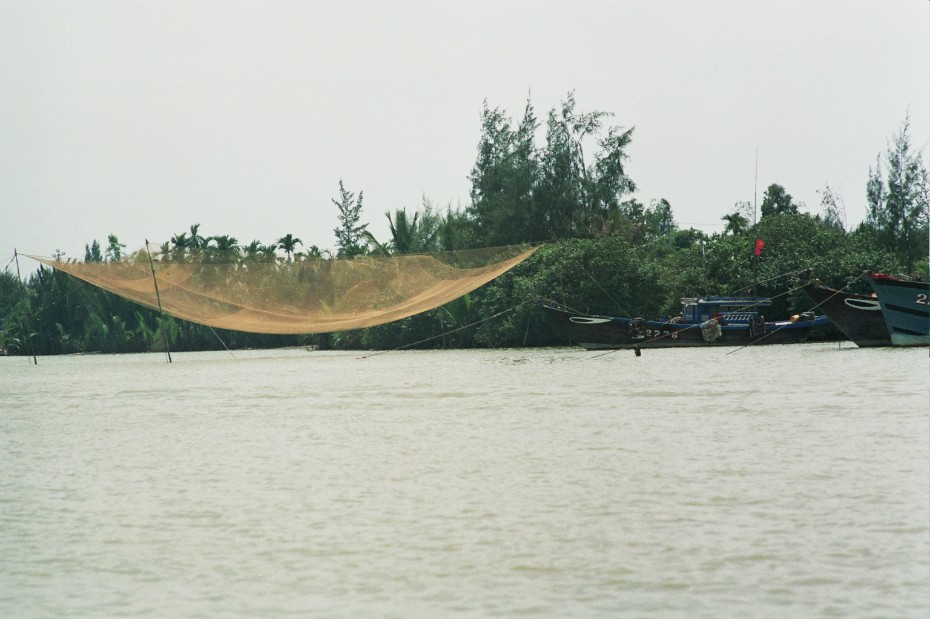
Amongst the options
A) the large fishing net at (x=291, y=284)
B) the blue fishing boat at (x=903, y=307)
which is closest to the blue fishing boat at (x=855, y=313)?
the blue fishing boat at (x=903, y=307)

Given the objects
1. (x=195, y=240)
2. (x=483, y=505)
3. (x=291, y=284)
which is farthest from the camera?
(x=195, y=240)

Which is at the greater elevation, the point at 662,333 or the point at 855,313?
the point at 855,313

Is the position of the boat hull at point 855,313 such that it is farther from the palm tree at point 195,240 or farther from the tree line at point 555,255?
the palm tree at point 195,240

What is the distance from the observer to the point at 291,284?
54.1 feet

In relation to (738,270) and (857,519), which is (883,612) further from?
(738,270)

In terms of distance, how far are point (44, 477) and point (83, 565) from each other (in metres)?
2.55

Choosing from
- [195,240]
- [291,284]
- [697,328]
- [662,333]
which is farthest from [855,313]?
[195,240]

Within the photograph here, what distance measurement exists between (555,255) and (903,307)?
26.7 feet

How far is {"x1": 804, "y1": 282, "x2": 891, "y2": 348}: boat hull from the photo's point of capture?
55.1 ft

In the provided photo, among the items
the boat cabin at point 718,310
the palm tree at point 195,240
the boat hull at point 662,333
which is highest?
the palm tree at point 195,240

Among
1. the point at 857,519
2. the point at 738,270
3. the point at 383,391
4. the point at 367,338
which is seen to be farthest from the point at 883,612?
the point at 367,338

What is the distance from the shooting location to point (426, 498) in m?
5.64

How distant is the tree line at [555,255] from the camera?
72.5 feet

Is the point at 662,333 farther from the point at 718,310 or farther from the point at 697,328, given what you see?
the point at 718,310
